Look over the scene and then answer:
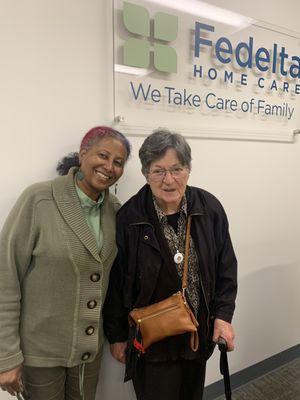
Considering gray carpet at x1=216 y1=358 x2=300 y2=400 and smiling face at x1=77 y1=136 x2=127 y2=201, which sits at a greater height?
smiling face at x1=77 y1=136 x2=127 y2=201

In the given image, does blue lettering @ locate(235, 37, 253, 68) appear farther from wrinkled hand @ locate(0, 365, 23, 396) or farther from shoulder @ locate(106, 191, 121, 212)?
wrinkled hand @ locate(0, 365, 23, 396)

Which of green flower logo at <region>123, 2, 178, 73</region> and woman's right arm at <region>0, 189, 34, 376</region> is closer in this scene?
woman's right arm at <region>0, 189, 34, 376</region>

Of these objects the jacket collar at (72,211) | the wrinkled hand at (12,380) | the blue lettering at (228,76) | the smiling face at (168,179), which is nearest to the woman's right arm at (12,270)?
the wrinkled hand at (12,380)

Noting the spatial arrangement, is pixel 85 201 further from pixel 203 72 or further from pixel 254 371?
pixel 254 371

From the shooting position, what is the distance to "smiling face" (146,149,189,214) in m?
1.15

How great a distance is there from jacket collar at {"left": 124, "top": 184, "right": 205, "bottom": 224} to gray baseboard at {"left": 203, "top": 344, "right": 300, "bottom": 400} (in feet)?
4.37

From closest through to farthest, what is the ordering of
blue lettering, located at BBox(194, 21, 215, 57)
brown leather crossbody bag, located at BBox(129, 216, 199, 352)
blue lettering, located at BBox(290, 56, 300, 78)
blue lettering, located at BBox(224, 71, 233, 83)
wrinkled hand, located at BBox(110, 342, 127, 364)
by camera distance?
brown leather crossbody bag, located at BBox(129, 216, 199, 352)
wrinkled hand, located at BBox(110, 342, 127, 364)
blue lettering, located at BBox(194, 21, 215, 57)
blue lettering, located at BBox(224, 71, 233, 83)
blue lettering, located at BBox(290, 56, 300, 78)

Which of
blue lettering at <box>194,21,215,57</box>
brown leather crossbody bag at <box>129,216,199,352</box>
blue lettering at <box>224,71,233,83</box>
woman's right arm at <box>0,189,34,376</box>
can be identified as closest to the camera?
woman's right arm at <box>0,189,34,376</box>

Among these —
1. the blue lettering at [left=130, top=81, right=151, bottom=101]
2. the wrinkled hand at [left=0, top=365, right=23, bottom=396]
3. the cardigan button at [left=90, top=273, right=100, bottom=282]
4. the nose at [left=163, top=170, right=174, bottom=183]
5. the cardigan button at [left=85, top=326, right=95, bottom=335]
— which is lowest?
the wrinkled hand at [left=0, top=365, right=23, bottom=396]

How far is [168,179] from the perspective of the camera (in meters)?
1.16

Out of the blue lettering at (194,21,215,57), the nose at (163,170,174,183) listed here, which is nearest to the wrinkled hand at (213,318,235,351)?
the nose at (163,170,174,183)

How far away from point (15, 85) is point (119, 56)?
0.47 meters

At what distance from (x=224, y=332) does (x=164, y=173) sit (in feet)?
2.31

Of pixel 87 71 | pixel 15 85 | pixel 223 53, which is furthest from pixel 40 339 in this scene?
pixel 223 53
